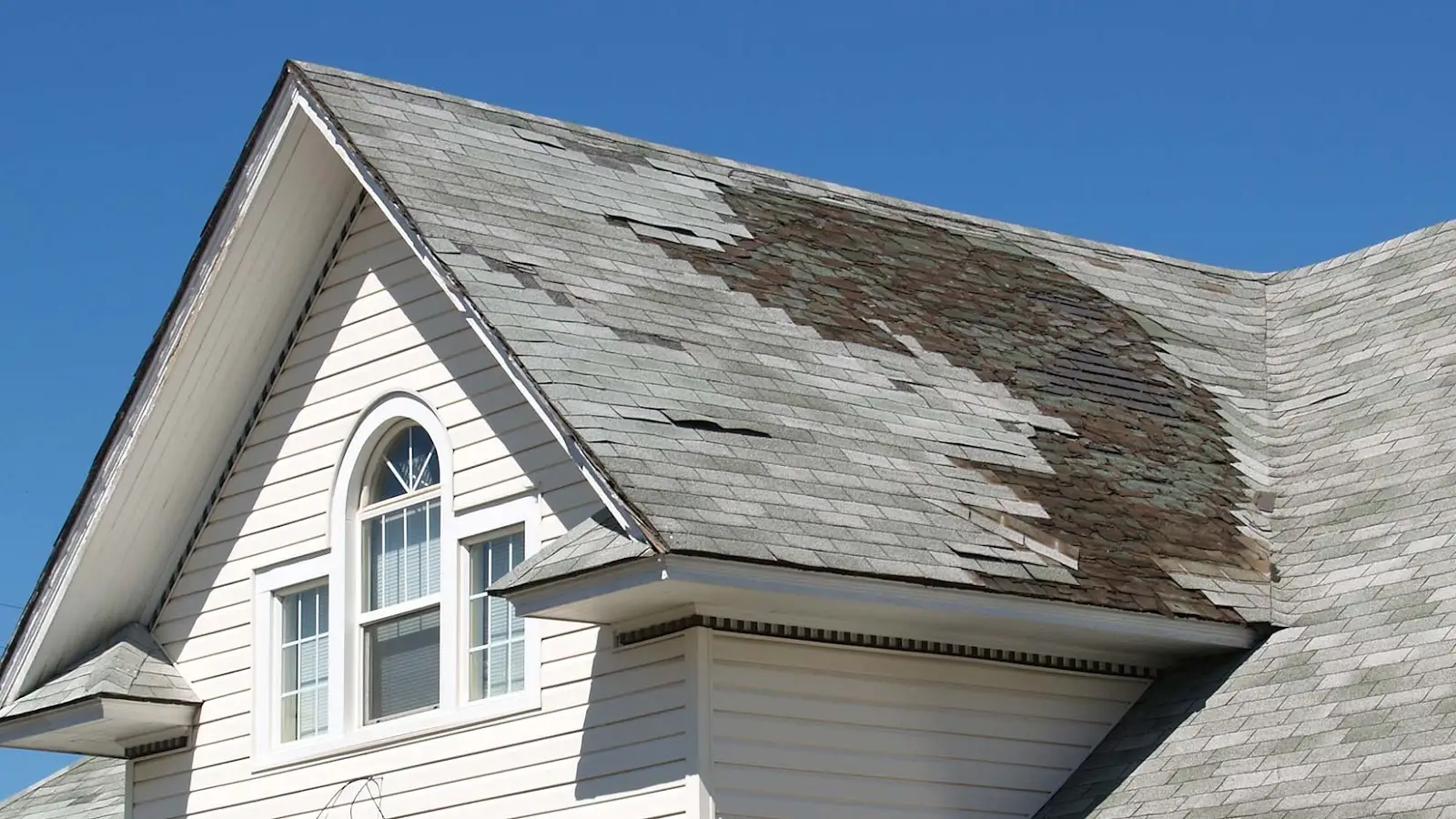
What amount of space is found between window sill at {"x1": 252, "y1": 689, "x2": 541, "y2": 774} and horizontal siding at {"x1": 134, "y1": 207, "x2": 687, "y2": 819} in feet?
0.17

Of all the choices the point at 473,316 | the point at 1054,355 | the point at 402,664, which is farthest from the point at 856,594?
the point at 1054,355

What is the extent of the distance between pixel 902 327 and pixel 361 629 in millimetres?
4280

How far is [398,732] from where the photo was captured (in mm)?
14250

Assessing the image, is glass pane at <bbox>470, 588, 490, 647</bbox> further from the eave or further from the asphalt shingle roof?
the asphalt shingle roof

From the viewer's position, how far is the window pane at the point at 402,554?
14.5m

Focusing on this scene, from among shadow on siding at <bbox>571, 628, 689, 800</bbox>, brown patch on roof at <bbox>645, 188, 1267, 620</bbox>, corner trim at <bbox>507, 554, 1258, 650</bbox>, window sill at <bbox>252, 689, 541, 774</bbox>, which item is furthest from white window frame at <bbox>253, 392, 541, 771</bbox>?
brown patch on roof at <bbox>645, 188, 1267, 620</bbox>

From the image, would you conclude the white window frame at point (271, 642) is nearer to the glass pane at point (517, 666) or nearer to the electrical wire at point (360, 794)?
the electrical wire at point (360, 794)

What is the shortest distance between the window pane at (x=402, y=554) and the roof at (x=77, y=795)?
150 inches

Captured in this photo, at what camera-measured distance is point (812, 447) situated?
522 inches

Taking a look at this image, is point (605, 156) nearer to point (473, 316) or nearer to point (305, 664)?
point (473, 316)

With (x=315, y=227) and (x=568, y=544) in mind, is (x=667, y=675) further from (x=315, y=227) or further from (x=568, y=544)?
(x=315, y=227)

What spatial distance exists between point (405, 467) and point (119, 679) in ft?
9.20

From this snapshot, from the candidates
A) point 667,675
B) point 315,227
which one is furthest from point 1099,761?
point 315,227

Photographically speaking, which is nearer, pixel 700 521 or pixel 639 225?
pixel 700 521
